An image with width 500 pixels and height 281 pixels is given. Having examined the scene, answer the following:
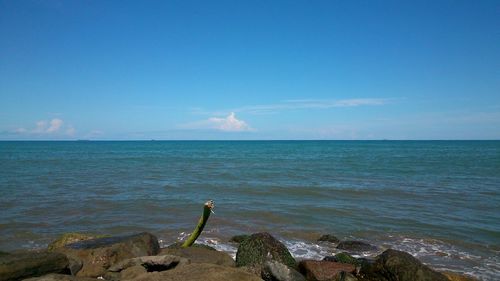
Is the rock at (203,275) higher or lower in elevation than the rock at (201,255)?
higher

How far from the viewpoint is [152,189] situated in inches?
1013

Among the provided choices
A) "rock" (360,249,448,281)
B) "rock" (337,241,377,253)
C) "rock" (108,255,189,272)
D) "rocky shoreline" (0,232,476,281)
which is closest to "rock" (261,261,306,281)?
"rocky shoreline" (0,232,476,281)

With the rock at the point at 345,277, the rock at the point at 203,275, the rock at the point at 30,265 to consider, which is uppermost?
the rock at the point at 203,275

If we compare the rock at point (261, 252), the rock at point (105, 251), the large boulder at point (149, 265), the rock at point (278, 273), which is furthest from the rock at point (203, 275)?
the rock at point (261, 252)

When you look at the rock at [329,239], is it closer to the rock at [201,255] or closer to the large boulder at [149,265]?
the rock at [201,255]

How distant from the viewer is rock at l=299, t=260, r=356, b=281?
8547 mm

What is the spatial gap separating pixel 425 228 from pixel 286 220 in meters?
5.57

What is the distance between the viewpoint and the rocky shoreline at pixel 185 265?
5789 millimetres

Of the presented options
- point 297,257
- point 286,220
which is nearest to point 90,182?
point 286,220

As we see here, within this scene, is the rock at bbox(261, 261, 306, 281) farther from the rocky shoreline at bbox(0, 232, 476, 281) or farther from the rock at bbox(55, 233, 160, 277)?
the rock at bbox(55, 233, 160, 277)

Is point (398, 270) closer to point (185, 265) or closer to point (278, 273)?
point (278, 273)

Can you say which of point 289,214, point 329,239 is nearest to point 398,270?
point 329,239

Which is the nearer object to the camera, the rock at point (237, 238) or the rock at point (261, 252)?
the rock at point (261, 252)

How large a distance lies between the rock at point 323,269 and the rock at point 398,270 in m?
0.52
